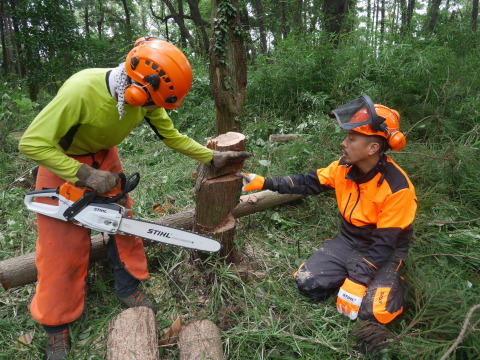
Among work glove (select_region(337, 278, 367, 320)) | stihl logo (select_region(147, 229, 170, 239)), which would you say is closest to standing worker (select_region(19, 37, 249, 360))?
stihl logo (select_region(147, 229, 170, 239))

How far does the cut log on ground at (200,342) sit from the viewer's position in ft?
5.58

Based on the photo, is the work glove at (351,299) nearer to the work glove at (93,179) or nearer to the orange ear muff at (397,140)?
the orange ear muff at (397,140)

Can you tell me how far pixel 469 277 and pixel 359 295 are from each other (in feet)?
2.98

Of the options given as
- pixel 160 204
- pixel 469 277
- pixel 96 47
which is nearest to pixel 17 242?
pixel 160 204

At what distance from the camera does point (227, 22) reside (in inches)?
151

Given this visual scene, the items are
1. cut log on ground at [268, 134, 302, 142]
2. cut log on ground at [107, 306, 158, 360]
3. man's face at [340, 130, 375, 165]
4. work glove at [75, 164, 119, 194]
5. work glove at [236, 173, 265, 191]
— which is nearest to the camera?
cut log on ground at [107, 306, 158, 360]

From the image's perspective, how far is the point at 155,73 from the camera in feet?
5.70

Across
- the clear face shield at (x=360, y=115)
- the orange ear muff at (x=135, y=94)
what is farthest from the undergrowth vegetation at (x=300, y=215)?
the orange ear muff at (x=135, y=94)

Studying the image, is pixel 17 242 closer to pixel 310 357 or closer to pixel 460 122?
pixel 310 357

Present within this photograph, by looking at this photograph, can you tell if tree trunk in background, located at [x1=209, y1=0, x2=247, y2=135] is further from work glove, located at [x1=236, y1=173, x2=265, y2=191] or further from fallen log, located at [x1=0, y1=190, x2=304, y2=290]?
work glove, located at [x1=236, y1=173, x2=265, y2=191]

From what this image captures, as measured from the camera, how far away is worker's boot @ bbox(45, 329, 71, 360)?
1.91 m

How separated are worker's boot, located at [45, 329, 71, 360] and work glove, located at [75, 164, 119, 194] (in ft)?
3.17

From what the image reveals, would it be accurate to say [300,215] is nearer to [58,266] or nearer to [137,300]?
[137,300]

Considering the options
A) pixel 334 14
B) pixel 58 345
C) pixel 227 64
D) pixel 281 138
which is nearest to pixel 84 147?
pixel 58 345
